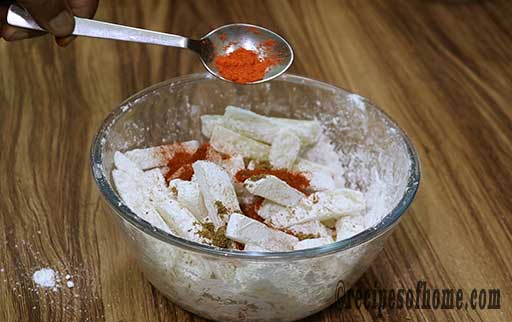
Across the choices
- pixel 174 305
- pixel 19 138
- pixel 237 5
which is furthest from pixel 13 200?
pixel 237 5

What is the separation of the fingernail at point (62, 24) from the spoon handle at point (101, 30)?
0.08ft

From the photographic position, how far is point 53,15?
1.10 metres

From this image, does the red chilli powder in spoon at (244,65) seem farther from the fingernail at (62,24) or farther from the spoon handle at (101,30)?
the fingernail at (62,24)

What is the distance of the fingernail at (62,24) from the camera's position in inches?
43.6

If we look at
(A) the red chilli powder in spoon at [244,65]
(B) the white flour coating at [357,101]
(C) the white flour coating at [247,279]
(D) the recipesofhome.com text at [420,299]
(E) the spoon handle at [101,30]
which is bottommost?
(D) the recipesofhome.com text at [420,299]

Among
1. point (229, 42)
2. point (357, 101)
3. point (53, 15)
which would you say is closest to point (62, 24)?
point (53, 15)

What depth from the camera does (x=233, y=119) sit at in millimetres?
1390

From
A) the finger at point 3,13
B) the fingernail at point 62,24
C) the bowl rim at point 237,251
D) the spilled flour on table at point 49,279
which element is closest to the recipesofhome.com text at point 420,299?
the bowl rim at point 237,251

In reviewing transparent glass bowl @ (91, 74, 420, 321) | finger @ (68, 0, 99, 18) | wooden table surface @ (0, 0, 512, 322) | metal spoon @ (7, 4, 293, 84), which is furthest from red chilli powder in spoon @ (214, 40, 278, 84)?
wooden table surface @ (0, 0, 512, 322)

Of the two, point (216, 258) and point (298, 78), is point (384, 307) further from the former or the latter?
point (298, 78)

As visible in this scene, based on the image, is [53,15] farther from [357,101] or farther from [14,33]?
[357,101]

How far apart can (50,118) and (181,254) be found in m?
0.71

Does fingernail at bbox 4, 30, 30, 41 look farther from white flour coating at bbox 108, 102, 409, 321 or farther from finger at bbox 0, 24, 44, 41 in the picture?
white flour coating at bbox 108, 102, 409, 321

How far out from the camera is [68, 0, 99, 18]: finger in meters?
1.28
